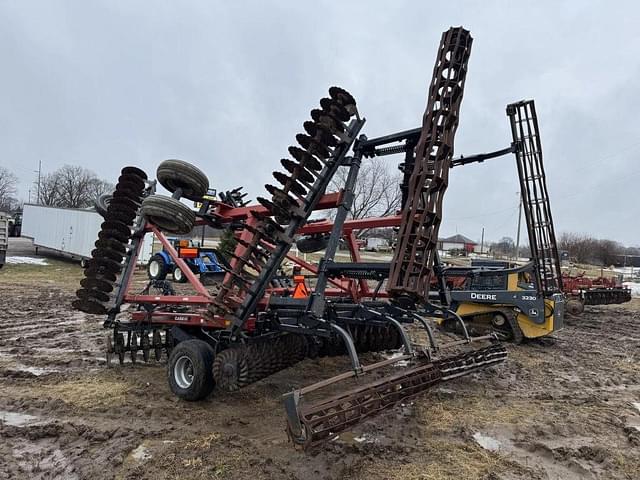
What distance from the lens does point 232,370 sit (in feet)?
13.8

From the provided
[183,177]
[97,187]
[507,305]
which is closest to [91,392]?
[183,177]

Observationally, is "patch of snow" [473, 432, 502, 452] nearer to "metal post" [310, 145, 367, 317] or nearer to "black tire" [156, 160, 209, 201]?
"metal post" [310, 145, 367, 317]

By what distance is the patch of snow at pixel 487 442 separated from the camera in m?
3.78

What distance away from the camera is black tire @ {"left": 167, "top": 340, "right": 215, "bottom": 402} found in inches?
177

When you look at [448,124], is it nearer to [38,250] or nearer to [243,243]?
[243,243]

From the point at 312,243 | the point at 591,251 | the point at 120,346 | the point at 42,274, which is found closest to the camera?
the point at 120,346

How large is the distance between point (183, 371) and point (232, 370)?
861 mm

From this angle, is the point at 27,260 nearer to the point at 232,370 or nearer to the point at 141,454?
the point at 232,370

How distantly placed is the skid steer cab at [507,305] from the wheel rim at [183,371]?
460 centimetres

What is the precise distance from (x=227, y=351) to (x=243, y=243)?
1005 mm

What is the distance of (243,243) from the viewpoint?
14.9 feet

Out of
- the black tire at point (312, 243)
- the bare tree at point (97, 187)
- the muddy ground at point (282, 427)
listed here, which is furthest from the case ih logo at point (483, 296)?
the bare tree at point (97, 187)

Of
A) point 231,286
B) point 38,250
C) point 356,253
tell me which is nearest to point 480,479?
point 231,286

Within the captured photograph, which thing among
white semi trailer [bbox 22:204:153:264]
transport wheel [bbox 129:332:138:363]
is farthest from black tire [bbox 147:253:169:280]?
transport wheel [bbox 129:332:138:363]
